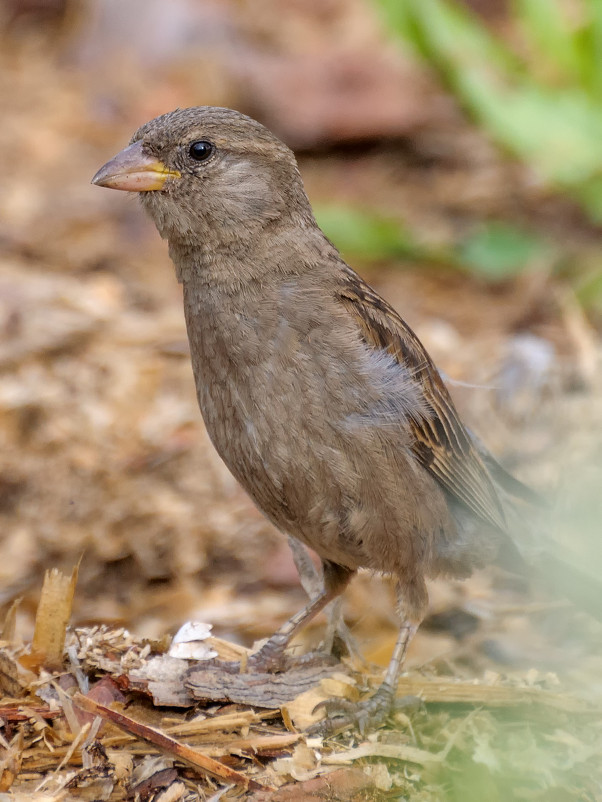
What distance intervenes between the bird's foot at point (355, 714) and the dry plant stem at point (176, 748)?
41 centimetres

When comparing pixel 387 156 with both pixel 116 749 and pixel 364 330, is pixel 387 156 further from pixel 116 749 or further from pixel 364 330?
pixel 116 749

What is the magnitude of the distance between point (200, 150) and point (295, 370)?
90cm

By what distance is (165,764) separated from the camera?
3.45 meters

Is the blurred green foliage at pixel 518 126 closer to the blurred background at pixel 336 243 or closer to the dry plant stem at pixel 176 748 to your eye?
the blurred background at pixel 336 243

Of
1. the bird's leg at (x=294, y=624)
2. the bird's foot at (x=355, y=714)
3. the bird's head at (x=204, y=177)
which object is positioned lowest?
the bird's foot at (x=355, y=714)

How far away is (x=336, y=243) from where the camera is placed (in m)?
7.48

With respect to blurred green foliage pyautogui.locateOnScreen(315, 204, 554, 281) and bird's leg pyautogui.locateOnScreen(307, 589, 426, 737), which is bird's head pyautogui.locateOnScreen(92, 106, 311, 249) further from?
blurred green foliage pyautogui.locateOnScreen(315, 204, 554, 281)

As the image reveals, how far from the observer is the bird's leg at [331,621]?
4.25 m

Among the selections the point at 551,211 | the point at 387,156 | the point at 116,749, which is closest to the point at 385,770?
the point at 116,749

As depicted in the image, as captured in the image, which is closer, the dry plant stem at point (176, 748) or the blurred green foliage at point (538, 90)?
the dry plant stem at point (176, 748)

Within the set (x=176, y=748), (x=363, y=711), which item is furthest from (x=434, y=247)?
(x=176, y=748)

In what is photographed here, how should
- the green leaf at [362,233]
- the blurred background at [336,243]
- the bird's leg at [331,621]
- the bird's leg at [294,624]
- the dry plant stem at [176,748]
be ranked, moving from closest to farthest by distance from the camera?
the dry plant stem at [176,748], the bird's leg at [294,624], the bird's leg at [331,621], the blurred background at [336,243], the green leaf at [362,233]

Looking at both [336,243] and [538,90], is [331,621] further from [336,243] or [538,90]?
[538,90]

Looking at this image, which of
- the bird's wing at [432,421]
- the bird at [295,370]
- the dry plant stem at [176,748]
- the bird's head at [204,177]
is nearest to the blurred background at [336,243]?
the bird's wing at [432,421]
